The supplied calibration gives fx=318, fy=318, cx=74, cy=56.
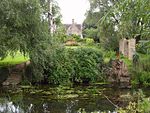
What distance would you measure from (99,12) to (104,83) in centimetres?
1192

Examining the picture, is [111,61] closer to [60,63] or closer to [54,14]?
[60,63]

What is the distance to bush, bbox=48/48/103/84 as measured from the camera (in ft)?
77.2

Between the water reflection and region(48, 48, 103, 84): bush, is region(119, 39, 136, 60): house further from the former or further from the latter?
the water reflection

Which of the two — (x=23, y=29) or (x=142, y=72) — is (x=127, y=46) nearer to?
(x=142, y=72)

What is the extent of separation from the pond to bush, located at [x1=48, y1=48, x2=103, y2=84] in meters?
1.98

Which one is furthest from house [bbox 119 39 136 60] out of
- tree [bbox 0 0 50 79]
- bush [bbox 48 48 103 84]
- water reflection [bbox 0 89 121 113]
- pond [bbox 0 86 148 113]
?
water reflection [bbox 0 89 121 113]

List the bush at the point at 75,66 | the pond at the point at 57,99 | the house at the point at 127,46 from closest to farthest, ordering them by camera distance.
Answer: the pond at the point at 57,99 < the bush at the point at 75,66 < the house at the point at 127,46

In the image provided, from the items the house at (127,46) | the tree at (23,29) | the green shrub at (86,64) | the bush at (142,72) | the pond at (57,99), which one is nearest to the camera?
the pond at (57,99)

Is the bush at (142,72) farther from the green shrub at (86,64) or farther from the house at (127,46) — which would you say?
the house at (127,46)

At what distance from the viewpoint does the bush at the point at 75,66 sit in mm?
23531

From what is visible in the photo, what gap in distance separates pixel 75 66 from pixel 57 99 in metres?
7.25

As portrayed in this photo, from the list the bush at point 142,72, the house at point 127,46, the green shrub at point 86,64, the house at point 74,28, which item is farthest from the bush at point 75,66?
the house at point 74,28

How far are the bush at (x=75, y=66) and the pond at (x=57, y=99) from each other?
1978mm

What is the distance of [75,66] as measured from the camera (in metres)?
24.5
